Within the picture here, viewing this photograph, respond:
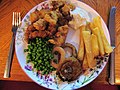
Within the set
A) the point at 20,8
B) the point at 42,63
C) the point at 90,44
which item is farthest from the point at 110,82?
the point at 20,8

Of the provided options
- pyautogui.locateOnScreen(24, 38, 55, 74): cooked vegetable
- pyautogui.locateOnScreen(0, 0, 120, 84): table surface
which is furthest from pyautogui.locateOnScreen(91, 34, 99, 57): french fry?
pyautogui.locateOnScreen(24, 38, 55, 74): cooked vegetable

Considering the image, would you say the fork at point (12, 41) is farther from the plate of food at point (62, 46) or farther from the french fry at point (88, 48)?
the french fry at point (88, 48)

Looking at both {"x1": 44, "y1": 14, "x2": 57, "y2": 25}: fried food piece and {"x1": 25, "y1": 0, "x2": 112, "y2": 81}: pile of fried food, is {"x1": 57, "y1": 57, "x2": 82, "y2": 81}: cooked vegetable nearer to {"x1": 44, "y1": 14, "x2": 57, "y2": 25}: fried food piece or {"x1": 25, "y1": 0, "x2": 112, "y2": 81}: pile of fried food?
{"x1": 25, "y1": 0, "x2": 112, "y2": 81}: pile of fried food

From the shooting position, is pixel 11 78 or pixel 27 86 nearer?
pixel 11 78

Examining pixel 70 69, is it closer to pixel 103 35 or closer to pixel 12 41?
pixel 103 35

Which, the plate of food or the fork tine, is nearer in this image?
the plate of food

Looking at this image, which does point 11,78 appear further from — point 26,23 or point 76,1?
point 76,1
